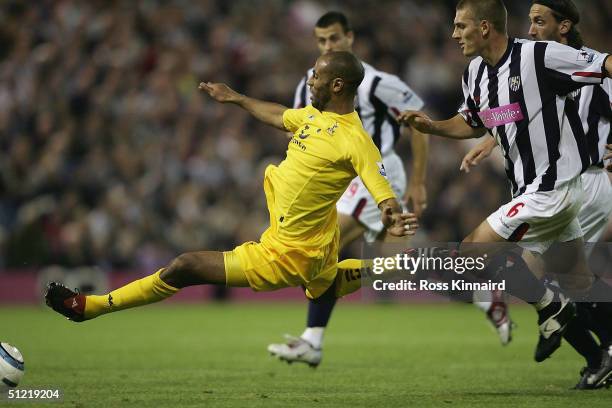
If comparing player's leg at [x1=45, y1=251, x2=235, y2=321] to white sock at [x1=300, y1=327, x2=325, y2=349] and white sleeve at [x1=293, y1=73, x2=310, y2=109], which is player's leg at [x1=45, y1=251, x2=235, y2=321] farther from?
white sleeve at [x1=293, y1=73, x2=310, y2=109]

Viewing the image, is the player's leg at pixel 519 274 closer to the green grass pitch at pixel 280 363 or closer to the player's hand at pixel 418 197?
the green grass pitch at pixel 280 363

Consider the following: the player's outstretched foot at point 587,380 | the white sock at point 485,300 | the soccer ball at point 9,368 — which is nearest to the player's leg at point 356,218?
the white sock at point 485,300

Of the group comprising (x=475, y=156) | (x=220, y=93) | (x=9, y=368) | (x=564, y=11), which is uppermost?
(x=564, y=11)

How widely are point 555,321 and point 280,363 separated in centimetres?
293

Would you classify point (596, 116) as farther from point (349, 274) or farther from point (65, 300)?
point (65, 300)

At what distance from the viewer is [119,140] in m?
15.8

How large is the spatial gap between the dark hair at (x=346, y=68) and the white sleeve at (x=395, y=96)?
2.15 meters

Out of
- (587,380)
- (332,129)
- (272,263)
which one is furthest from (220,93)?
(587,380)

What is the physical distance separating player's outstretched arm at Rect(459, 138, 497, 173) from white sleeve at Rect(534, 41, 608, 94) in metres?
0.77

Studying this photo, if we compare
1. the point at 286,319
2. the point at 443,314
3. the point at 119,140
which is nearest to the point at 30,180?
the point at 119,140

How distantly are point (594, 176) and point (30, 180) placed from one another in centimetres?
A: 966

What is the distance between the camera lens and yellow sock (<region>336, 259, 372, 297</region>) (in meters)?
6.95

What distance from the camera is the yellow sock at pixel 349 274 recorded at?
22.8ft

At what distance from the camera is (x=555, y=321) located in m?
6.47
